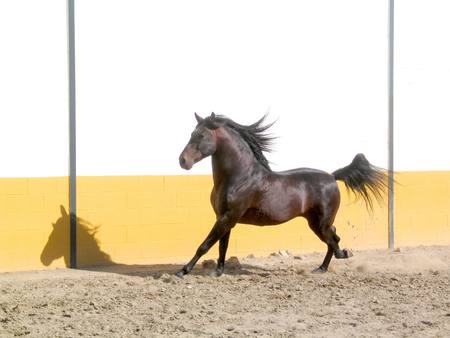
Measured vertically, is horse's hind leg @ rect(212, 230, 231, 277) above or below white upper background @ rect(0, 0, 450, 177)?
below

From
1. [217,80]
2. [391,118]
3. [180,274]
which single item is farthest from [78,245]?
[391,118]

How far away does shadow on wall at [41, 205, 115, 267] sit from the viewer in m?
9.46

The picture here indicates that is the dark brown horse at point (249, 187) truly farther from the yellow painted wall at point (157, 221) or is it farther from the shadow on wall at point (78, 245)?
the shadow on wall at point (78, 245)

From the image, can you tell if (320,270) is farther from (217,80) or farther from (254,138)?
(217,80)

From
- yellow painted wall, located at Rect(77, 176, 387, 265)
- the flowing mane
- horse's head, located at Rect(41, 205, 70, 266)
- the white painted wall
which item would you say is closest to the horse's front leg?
the flowing mane

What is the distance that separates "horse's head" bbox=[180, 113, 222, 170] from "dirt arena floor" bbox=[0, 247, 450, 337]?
4.15 feet

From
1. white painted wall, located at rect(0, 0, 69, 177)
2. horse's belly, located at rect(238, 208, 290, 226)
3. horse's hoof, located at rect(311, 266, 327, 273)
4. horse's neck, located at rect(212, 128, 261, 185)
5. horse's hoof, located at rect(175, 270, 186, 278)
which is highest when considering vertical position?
white painted wall, located at rect(0, 0, 69, 177)

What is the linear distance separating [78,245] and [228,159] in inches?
85.9

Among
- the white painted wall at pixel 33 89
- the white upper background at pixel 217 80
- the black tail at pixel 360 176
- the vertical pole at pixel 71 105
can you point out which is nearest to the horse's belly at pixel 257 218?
the black tail at pixel 360 176

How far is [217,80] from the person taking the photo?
34.2ft

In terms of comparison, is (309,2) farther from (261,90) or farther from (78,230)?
(78,230)

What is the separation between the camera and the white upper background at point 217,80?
30.7 ft

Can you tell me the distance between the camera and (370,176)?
969 cm

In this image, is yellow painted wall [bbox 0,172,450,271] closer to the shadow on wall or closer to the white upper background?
the shadow on wall
